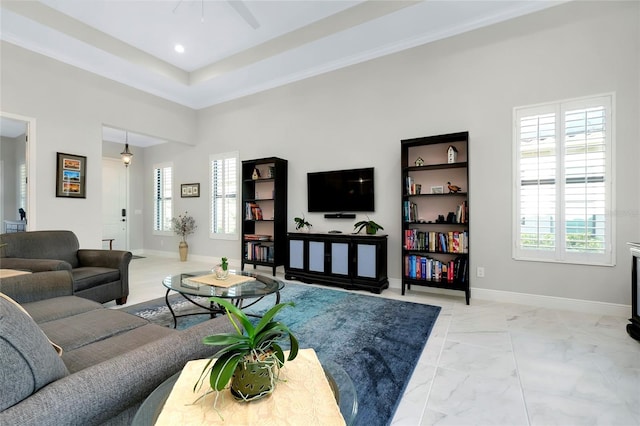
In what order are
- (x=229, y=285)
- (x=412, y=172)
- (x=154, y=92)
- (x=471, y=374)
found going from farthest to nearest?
1. (x=154, y=92)
2. (x=412, y=172)
3. (x=229, y=285)
4. (x=471, y=374)

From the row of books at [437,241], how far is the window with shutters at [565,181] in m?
0.61

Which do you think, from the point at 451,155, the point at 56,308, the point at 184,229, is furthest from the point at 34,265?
the point at 451,155

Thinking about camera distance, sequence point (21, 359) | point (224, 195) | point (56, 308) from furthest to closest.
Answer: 1. point (224, 195)
2. point (56, 308)
3. point (21, 359)

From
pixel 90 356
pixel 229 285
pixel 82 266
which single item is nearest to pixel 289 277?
pixel 229 285

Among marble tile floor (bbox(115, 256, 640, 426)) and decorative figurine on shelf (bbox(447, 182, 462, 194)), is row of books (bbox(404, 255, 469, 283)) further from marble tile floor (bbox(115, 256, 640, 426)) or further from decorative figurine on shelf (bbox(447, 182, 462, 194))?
decorative figurine on shelf (bbox(447, 182, 462, 194))

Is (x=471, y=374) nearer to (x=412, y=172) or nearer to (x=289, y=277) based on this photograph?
(x=412, y=172)

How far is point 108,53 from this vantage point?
14.3 feet

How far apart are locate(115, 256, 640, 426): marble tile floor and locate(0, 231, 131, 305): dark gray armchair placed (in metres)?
3.13

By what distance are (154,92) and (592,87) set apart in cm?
647

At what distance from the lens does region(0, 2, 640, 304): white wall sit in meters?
3.10

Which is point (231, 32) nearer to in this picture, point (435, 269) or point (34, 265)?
point (34, 265)

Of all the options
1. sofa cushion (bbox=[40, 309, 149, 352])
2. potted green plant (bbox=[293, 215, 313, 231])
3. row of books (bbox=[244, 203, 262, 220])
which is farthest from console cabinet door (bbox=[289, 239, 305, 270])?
sofa cushion (bbox=[40, 309, 149, 352])

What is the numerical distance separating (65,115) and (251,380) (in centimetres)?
539

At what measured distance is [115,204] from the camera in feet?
24.2
